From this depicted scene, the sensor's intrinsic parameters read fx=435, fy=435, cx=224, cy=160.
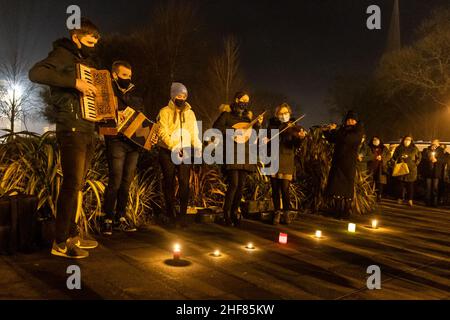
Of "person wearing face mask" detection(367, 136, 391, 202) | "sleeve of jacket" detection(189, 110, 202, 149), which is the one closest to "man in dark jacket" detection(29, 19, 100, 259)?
"sleeve of jacket" detection(189, 110, 202, 149)

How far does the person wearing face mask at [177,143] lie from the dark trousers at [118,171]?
45cm

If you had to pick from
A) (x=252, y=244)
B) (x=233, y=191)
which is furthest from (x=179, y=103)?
(x=252, y=244)

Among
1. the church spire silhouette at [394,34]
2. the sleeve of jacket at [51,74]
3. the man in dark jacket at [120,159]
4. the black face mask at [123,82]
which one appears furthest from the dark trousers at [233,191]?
the church spire silhouette at [394,34]

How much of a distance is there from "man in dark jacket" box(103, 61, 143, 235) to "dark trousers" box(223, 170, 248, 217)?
143cm

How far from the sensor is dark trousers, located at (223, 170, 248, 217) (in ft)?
19.7

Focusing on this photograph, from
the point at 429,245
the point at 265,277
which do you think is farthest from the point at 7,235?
the point at 429,245

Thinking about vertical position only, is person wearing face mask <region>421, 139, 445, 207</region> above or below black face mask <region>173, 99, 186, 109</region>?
below

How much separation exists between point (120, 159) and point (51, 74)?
151 centimetres

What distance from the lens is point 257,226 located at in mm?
6176

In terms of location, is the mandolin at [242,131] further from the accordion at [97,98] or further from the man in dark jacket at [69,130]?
the man in dark jacket at [69,130]

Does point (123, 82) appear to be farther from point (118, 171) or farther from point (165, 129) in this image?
point (118, 171)

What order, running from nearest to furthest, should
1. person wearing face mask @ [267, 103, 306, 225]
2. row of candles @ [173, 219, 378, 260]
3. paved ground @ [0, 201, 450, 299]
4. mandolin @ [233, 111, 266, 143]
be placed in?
paved ground @ [0, 201, 450, 299]
row of candles @ [173, 219, 378, 260]
mandolin @ [233, 111, 266, 143]
person wearing face mask @ [267, 103, 306, 225]

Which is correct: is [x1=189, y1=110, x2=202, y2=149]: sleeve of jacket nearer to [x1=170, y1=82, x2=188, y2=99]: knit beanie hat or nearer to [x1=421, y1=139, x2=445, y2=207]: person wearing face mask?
[x1=170, y1=82, x2=188, y2=99]: knit beanie hat

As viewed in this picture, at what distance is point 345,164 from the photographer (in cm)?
732
